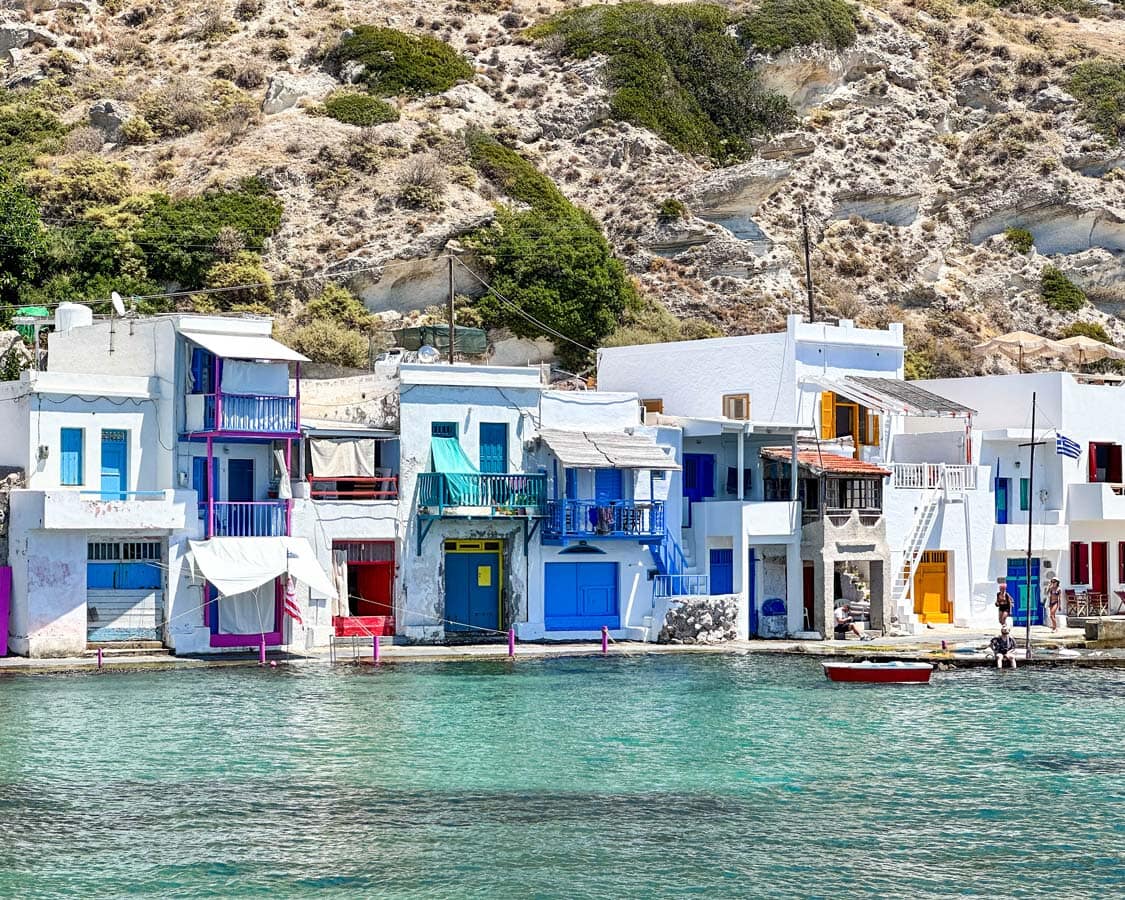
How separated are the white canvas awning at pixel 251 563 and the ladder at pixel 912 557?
16.5 meters

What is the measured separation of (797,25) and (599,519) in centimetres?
5752

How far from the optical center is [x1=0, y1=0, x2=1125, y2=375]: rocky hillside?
69875 millimetres

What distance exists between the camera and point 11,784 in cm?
2714

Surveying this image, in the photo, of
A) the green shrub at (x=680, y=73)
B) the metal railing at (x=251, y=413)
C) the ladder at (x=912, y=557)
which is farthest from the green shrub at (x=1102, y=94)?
the metal railing at (x=251, y=413)

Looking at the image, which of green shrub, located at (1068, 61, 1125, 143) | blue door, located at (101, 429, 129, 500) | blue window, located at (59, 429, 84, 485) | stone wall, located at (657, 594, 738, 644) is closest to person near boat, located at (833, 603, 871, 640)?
stone wall, located at (657, 594, 738, 644)

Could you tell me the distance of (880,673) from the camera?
3959 centimetres

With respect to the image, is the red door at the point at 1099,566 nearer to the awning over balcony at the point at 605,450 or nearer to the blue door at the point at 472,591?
the awning over balcony at the point at 605,450

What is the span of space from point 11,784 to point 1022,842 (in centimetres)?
1480

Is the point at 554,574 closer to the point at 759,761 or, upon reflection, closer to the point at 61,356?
the point at 61,356

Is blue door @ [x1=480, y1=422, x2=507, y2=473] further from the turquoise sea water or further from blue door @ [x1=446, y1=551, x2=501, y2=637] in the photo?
the turquoise sea water

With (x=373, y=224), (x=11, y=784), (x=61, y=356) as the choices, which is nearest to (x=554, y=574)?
(x=61, y=356)

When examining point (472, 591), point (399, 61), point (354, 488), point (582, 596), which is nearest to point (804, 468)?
point (582, 596)

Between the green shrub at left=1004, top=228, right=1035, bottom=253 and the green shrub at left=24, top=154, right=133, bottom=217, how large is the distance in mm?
42424

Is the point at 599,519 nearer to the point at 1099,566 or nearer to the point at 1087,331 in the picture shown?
the point at 1099,566
